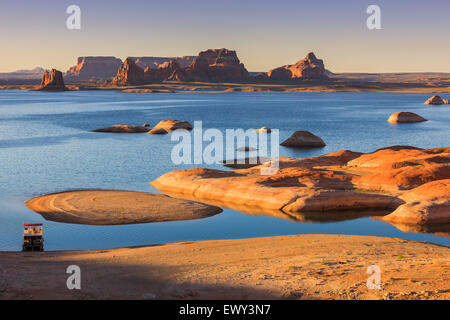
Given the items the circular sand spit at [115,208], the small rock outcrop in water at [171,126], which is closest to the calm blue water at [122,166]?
the circular sand spit at [115,208]

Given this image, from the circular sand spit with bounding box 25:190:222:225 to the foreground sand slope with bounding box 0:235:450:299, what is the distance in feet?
27.5

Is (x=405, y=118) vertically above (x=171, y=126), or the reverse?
(x=405, y=118)

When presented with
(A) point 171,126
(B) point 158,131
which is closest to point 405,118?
(A) point 171,126

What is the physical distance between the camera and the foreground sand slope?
59.7 feet

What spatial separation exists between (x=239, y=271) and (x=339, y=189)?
75.0 feet

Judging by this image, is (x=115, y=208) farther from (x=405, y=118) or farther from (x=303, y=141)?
(x=405, y=118)

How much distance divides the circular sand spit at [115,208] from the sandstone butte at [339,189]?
3.10 meters

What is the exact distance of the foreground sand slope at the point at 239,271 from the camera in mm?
18188

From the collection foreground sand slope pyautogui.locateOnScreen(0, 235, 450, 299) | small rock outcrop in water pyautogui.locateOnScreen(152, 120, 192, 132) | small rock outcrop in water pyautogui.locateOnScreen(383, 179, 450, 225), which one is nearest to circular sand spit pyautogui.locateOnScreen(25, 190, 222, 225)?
foreground sand slope pyautogui.locateOnScreen(0, 235, 450, 299)

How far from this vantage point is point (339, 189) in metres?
42.6
